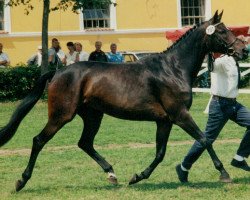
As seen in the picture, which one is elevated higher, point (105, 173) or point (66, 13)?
point (66, 13)

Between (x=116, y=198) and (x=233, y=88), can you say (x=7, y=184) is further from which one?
(x=233, y=88)

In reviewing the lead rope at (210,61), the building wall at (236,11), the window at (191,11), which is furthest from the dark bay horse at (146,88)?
the building wall at (236,11)

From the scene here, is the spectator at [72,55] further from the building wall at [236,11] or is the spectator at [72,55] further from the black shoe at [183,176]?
the black shoe at [183,176]

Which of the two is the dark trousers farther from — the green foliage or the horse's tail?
the green foliage

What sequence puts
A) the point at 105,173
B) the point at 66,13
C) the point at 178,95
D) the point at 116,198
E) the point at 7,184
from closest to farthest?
the point at 116,198 < the point at 178,95 < the point at 7,184 < the point at 105,173 < the point at 66,13

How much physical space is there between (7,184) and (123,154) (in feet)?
9.27

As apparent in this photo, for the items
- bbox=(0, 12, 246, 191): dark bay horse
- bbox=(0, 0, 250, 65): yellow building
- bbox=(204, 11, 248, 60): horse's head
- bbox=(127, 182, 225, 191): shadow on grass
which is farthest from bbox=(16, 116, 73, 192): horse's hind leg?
bbox=(0, 0, 250, 65): yellow building

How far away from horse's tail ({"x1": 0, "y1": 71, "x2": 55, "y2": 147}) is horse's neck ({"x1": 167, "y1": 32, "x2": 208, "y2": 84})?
5.53 feet

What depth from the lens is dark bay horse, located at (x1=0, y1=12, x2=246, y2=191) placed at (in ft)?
28.7

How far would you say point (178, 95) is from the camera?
344 inches

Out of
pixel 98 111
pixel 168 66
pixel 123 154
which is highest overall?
pixel 168 66

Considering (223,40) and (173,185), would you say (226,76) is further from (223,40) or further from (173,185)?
(173,185)

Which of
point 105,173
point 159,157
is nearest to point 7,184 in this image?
point 105,173

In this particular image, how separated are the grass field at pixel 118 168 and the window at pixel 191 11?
56.9ft
